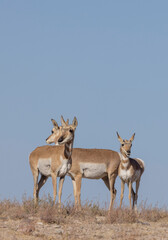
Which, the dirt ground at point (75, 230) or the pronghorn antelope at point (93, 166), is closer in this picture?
the dirt ground at point (75, 230)

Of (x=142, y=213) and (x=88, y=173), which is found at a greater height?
(x=88, y=173)

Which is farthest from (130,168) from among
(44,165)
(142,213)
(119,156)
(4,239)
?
(4,239)

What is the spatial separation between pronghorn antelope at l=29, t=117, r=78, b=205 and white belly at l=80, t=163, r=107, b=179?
1275mm

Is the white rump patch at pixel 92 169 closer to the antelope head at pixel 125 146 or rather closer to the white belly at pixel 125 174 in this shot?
the white belly at pixel 125 174

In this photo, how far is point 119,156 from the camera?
17.9 m

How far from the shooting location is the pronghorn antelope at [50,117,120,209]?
17.3m

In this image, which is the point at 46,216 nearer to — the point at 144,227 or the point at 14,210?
the point at 14,210

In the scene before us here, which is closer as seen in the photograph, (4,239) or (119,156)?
(4,239)

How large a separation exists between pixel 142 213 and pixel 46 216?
13.9 feet

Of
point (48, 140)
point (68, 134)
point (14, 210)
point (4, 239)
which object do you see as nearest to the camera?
point (4, 239)

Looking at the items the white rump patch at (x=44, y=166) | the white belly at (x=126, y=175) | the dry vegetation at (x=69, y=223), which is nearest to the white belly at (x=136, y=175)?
the white belly at (x=126, y=175)

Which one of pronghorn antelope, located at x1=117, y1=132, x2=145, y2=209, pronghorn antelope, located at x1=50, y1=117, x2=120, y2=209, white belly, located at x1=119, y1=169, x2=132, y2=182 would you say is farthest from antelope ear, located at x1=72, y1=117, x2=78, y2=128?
white belly, located at x1=119, y1=169, x2=132, y2=182

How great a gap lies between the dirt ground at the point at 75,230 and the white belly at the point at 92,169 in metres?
3.70

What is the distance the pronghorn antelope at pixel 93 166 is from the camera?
17266mm
